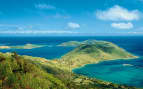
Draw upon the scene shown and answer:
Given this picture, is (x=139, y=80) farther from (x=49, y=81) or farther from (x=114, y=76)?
(x=49, y=81)

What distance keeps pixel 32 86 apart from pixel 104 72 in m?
143

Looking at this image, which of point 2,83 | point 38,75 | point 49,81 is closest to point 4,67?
point 2,83

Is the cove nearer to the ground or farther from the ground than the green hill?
nearer to the ground

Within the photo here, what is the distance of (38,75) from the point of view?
14.3m

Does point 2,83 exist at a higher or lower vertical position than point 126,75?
higher

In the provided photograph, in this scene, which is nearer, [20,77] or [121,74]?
[20,77]

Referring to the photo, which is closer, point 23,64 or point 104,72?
point 23,64

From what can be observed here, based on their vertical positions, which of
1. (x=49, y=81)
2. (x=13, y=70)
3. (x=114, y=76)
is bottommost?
(x=114, y=76)

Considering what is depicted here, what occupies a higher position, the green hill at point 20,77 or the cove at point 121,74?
the green hill at point 20,77

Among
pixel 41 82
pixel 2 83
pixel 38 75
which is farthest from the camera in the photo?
pixel 38 75

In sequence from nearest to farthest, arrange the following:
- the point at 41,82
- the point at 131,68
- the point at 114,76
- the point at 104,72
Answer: the point at 41,82 < the point at 114,76 < the point at 104,72 < the point at 131,68

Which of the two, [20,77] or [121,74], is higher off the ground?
[20,77]

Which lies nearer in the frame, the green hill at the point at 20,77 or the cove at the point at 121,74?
Answer: the green hill at the point at 20,77

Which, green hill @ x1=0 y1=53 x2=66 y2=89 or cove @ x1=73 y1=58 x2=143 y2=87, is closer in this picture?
green hill @ x1=0 y1=53 x2=66 y2=89
